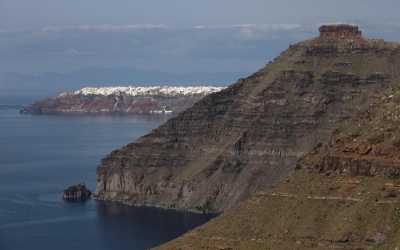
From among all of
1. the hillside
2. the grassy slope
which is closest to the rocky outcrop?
the hillside

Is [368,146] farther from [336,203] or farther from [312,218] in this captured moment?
[312,218]

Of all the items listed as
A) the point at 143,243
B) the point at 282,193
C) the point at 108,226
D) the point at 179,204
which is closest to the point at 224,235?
the point at 282,193

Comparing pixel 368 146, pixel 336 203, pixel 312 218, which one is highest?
pixel 368 146

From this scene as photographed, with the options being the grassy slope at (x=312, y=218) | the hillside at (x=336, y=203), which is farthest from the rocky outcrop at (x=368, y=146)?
the grassy slope at (x=312, y=218)

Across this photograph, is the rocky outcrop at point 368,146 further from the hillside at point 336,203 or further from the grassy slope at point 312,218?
the grassy slope at point 312,218

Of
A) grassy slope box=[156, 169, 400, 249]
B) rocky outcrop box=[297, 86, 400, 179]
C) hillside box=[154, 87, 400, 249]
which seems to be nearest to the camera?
grassy slope box=[156, 169, 400, 249]

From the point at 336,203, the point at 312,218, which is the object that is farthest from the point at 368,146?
the point at 312,218

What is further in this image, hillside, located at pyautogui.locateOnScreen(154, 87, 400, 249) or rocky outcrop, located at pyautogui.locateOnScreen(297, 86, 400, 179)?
rocky outcrop, located at pyautogui.locateOnScreen(297, 86, 400, 179)

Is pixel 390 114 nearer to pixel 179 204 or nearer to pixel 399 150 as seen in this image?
pixel 399 150

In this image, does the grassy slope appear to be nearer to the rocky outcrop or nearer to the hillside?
A: the hillside
